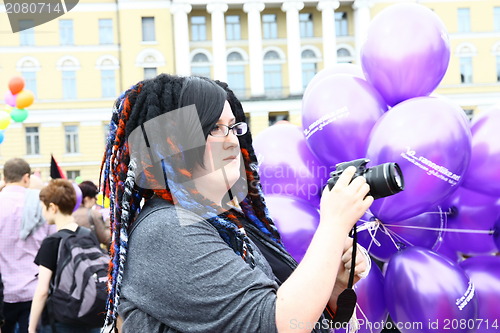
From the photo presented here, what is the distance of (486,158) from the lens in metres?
2.64

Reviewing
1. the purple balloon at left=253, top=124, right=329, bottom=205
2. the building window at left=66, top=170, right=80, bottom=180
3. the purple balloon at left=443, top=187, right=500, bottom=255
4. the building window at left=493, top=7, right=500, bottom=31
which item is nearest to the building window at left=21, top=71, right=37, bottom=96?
the building window at left=66, top=170, right=80, bottom=180

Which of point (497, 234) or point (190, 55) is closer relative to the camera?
point (497, 234)

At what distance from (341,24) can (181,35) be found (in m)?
10.7

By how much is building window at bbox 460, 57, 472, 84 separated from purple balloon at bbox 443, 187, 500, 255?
3547 cm

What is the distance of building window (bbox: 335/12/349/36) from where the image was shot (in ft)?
124

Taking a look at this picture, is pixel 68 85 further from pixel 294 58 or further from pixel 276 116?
pixel 294 58

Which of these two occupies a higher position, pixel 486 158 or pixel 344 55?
pixel 344 55

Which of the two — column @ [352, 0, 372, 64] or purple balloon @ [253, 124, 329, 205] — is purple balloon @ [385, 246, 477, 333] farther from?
column @ [352, 0, 372, 64]

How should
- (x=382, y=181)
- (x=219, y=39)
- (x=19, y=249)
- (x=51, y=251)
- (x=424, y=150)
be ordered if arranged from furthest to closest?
1. (x=219, y=39)
2. (x=19, y=249)
3. (x=51, y=251)
4. (x=424, y=150)
5. (x=382, y=181)

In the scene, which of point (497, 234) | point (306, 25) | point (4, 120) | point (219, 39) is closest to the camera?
point (497, 234)

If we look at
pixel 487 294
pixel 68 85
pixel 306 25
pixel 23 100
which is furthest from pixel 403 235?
pixel 306 25

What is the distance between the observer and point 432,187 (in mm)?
2414

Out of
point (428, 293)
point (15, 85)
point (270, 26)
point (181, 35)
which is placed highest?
point (270, 26)

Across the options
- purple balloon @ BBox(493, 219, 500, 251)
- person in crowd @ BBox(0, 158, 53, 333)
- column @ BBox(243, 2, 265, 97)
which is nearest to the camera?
purple balloon @ BBox(493, 219, 500, 251)
